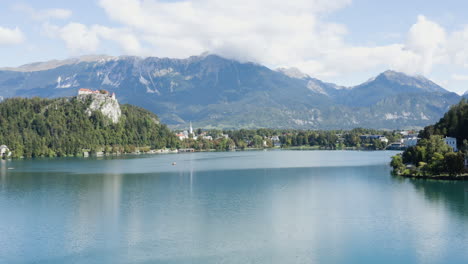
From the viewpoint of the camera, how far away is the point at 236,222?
98.7 feet

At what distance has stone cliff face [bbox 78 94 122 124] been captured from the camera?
13950 cm

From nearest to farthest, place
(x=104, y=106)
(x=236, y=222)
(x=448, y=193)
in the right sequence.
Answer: (x=236, y=222) → (x=448, y=193) → (x=104, y=106)

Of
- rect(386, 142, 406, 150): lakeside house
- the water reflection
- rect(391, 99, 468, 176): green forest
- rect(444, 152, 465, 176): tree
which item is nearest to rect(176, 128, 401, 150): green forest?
rect(386, 142, 406, 150): lakeside house

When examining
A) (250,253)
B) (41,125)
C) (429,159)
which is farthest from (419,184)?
(41,125)

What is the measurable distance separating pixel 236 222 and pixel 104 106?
118m

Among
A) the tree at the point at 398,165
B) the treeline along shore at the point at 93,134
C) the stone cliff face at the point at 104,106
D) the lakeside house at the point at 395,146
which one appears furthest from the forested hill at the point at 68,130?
the tree at the point at 398,165

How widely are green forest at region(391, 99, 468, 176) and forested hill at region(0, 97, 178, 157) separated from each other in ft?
273

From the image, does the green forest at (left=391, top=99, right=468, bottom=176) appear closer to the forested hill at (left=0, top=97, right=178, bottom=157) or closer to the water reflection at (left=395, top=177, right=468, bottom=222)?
the water reflection at (left=395, top=177, right=468, bottom=222)

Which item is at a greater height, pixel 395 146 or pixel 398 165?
pixel 395 146

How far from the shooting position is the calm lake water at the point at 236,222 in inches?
919

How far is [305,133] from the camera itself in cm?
17788

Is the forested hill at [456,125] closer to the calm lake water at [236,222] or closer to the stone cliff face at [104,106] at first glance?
the calm lake water at [236,222]

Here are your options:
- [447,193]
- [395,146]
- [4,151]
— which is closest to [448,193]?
Result: [447,193]

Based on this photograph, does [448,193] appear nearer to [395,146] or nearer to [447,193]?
[447,193]
